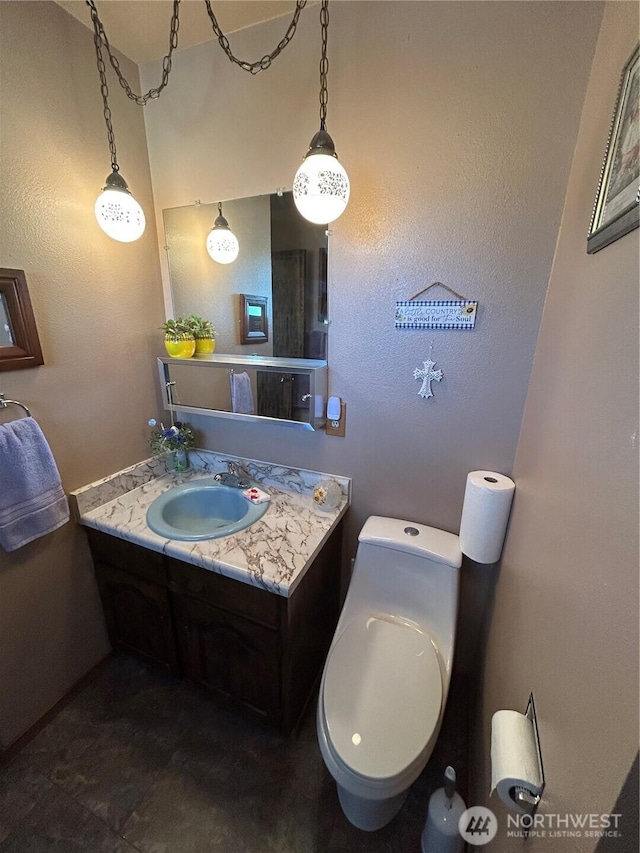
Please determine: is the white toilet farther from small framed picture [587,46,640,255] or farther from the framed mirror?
small framed picture [587,46,640,255]

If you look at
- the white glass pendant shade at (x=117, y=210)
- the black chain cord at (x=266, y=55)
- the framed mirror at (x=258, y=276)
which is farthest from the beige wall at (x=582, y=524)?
the white glass pendant shade at (x=117, y=210)

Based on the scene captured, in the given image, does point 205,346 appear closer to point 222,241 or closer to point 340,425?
point 222,241

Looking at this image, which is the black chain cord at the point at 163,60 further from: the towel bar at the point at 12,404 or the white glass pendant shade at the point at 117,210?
the towel bar at the point at 12,404

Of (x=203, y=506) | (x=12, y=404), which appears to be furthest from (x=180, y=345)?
(x=203, y=506)

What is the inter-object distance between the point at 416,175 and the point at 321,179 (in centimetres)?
35

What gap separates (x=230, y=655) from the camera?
1213 millimetres

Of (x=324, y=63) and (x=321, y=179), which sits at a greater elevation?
(x=324, y=63)

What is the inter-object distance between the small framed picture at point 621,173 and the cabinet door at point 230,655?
4.47 feet

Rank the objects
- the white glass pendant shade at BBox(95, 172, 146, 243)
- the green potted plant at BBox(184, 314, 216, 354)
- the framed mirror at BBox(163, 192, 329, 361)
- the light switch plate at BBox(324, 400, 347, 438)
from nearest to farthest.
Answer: the white glass pendant shade at BBox(95, 172, 146, 243) → the framed mirror at BBox(163, 192, 329, 361) → the light switch plate at BBox(324, 400, 347, 438) → the green potted plant at BBox(184, 314, 216, 354)

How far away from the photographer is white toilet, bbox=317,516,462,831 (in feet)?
2.86

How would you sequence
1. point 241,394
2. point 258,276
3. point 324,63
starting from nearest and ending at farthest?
point 324,63 → point 258,276 → point 241,394

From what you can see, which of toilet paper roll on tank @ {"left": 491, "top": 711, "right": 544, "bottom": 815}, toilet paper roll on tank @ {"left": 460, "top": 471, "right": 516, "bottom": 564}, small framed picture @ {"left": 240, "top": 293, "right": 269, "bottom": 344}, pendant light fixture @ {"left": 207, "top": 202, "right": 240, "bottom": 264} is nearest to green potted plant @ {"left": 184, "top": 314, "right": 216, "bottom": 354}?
small framed picture @ {"left": 240, "top": 293, "right": 269, "bottom": 344}

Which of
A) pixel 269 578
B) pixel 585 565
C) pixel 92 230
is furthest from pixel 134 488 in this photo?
pixel 585 565

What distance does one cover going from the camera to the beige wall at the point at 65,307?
1.02 metres
